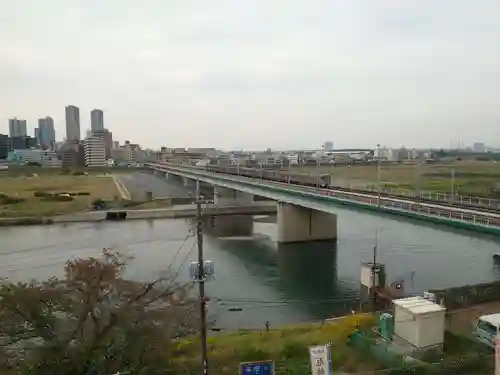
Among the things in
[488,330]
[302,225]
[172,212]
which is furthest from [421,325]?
[172,212]

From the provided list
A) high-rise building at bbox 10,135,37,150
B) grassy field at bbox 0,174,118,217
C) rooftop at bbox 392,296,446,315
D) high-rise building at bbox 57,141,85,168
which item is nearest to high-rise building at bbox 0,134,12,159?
high-rise building at bbox 10,135,37,150

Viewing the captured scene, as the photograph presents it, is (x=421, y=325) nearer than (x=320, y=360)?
No

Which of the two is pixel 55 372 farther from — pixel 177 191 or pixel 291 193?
pixel 177 191

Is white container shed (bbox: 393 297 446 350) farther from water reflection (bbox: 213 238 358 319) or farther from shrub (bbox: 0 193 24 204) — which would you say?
shrub (bbox: 0 193 24 204)

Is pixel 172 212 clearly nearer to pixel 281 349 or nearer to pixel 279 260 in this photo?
pixel 279 260

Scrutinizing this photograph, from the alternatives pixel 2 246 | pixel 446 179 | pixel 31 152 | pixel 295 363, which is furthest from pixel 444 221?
pixel 31 152

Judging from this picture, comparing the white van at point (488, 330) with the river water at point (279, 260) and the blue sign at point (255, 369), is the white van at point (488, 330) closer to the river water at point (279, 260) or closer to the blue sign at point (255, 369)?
the river water at point (279, 260)
